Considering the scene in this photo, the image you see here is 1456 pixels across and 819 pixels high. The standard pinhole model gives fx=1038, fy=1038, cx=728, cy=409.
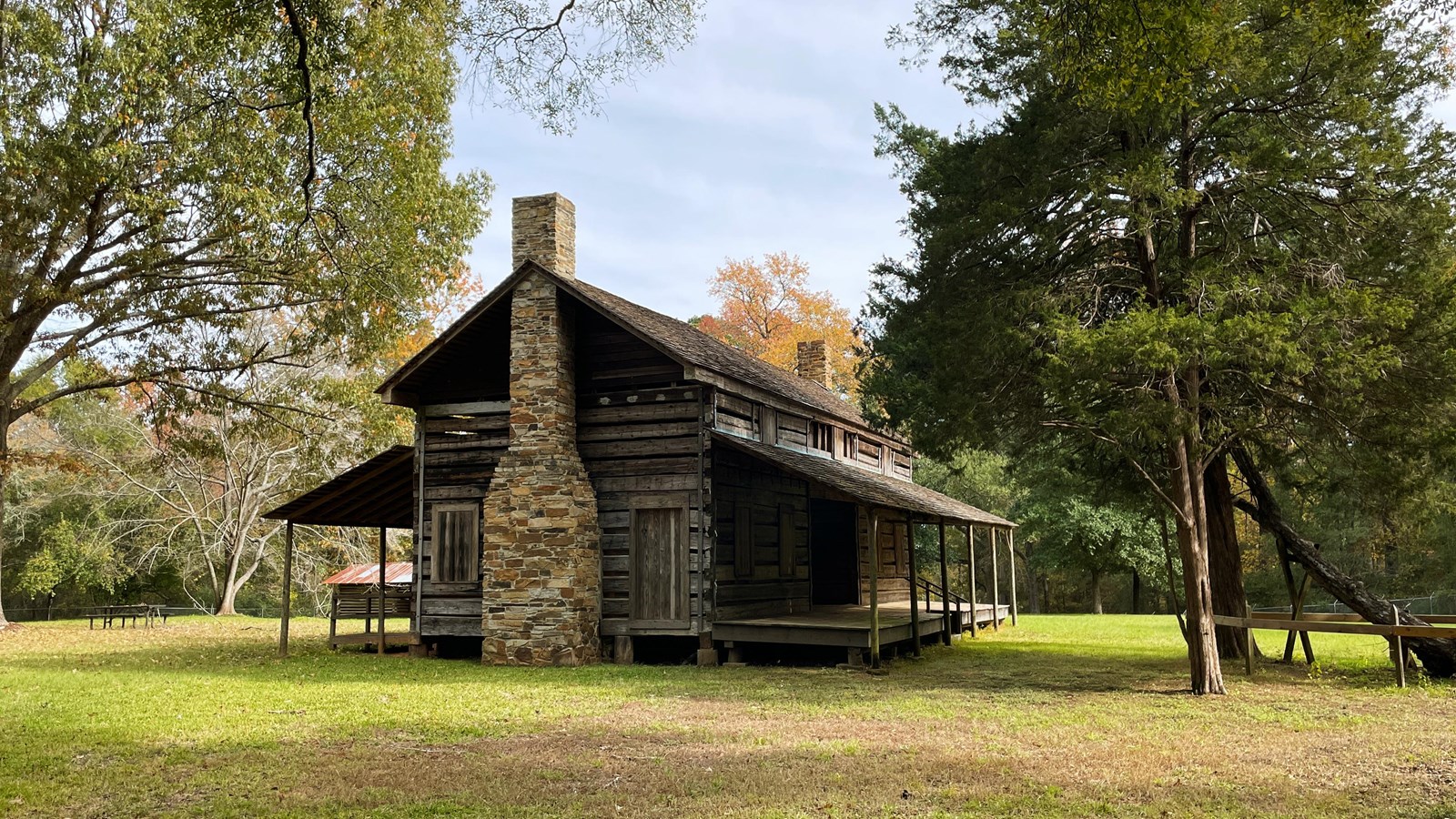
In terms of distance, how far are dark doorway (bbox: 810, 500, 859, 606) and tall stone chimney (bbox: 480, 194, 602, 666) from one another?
7159 millimetres

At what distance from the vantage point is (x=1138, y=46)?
8.26 m

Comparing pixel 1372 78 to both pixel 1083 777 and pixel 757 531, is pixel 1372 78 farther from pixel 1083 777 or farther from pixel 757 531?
pixel 757 531

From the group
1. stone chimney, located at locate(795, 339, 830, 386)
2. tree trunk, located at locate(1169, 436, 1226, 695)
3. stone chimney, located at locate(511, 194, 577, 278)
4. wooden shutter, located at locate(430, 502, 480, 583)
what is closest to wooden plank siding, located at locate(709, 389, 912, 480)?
stone chimney, located at locate(795, 339, 830, 386)

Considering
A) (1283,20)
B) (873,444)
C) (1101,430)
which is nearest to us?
(1283,20)

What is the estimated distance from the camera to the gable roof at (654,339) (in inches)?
659

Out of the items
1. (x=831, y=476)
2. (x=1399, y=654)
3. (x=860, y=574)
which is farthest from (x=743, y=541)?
(x=1399, y=654)

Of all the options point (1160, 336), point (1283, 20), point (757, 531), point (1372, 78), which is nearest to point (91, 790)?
point (1160, 336)

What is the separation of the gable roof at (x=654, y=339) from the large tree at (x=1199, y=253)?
3856 millimetres

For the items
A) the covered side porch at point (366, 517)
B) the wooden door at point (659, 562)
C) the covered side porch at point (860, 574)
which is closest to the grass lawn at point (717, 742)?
the covered side porch at point (860, 574)

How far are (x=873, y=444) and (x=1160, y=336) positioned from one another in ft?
50.9

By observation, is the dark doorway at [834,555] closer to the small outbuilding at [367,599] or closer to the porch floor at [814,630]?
the porch floor at [814,630]

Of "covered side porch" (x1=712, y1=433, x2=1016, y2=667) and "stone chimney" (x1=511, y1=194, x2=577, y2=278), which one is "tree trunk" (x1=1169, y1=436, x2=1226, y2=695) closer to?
"covered side porch" (x1=712, y1=433, x2=1016, y2=667)

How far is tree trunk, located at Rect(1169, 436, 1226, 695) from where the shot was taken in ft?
42.3

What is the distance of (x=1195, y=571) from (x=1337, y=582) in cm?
464
